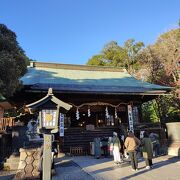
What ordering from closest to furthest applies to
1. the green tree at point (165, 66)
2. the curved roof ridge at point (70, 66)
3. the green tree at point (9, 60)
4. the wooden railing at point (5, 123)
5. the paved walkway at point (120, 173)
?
the paved walkway at point (120, 173)
the green tree at point (9, 60)
the wooden railing at point (5, 123)
the curved roof ridge at point (70, 66)
the green tree at point (165, 66)

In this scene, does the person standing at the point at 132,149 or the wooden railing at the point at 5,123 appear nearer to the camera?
the person standing at the point at 132,149

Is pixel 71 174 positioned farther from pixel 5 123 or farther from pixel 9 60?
pixel 5 123

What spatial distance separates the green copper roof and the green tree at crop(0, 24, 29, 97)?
13.9ft

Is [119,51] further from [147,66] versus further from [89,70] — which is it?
[89,70]

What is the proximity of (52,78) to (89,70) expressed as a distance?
6037 mm

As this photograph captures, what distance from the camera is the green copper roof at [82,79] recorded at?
15.8m

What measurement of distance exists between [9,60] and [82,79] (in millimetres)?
10511

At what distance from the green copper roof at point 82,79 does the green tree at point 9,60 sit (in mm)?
4235

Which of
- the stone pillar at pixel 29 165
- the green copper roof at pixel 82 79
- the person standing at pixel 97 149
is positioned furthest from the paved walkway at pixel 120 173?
the green copper roof at pixel 82 79

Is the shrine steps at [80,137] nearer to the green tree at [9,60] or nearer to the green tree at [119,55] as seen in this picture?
the green tree at [9,60]

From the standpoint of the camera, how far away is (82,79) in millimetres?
19375

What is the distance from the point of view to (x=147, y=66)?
81.9 ft

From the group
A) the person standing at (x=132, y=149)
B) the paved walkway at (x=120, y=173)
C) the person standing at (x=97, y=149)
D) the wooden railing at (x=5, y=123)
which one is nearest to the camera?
the paved walkway at (x=120, y=173)

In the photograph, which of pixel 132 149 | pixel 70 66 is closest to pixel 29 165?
pixel 132 149
